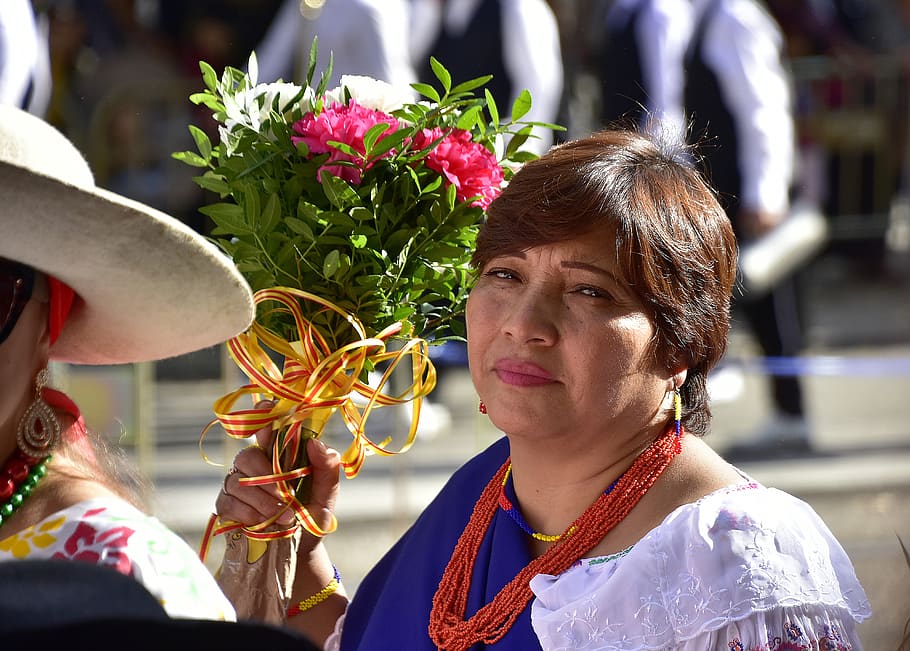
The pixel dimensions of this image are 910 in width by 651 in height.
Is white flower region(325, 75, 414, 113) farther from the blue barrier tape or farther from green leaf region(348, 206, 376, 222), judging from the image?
the blue barrier tape

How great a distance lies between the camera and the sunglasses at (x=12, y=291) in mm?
1736

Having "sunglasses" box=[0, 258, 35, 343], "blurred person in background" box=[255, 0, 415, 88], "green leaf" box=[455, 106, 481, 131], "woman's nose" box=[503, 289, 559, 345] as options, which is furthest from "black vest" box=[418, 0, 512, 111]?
"sunglasses" box=[0, 258, 35, 343]

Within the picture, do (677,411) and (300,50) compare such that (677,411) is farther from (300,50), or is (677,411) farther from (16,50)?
(16,50)

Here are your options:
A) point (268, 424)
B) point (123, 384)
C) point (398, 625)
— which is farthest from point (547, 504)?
point (123, 384)

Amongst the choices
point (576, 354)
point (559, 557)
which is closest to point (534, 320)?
point (576, 354)

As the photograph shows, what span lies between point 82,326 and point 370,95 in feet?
2.59

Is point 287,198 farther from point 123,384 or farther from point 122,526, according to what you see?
point 123,384

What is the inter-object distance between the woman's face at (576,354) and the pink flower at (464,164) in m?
0.31

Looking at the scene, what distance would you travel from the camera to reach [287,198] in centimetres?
243

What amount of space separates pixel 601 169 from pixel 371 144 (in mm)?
450

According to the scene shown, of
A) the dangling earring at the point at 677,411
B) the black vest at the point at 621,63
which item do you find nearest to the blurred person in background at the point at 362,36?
the black vest at the point at 621,63

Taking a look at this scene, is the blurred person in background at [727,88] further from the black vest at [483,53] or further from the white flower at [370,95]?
the white flower at [370,95]

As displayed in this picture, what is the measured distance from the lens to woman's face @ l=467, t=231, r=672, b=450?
2100 millimetres

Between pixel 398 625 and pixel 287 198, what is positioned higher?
pixel 287 198
